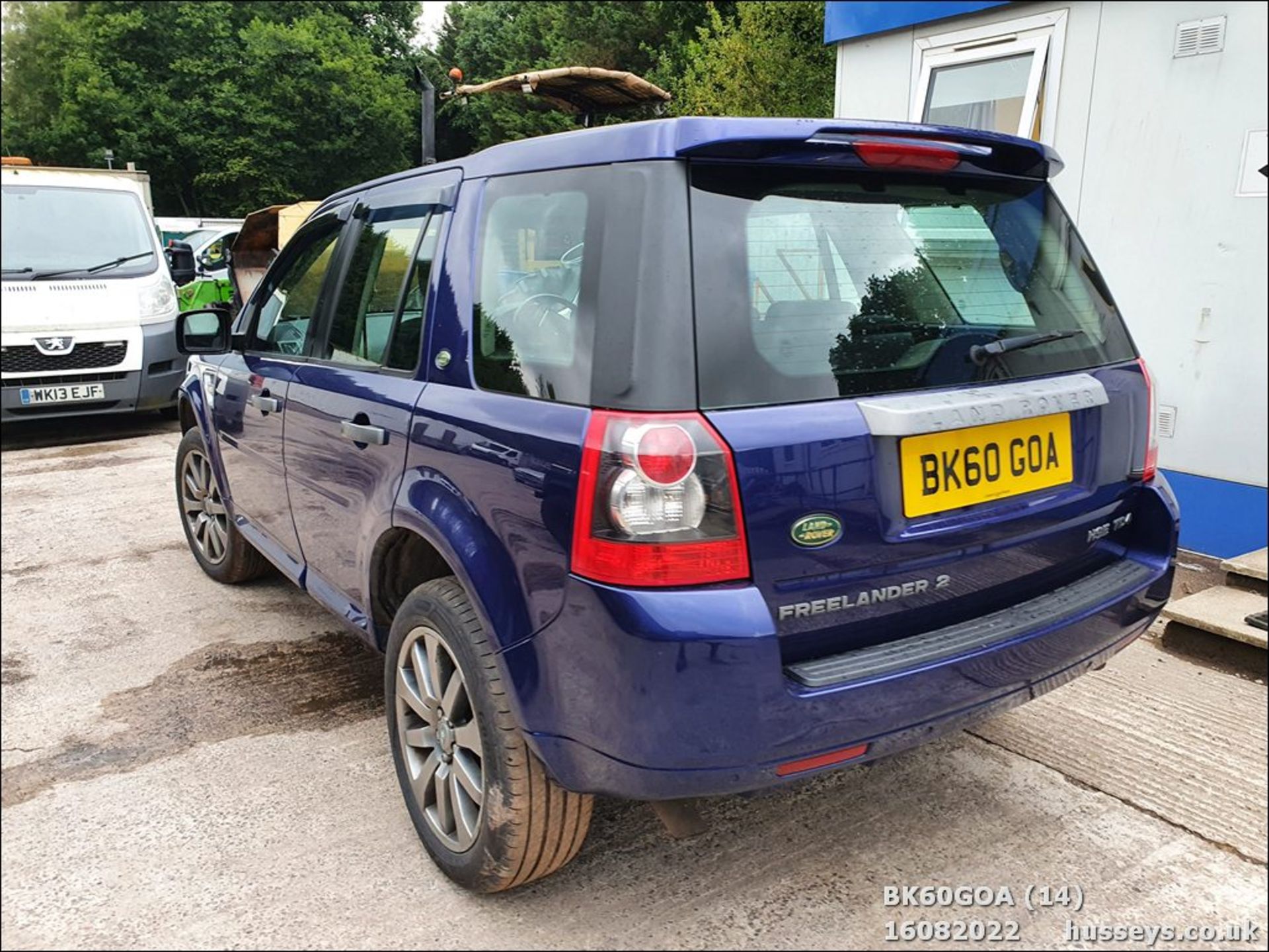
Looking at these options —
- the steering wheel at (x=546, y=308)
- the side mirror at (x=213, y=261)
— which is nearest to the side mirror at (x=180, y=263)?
the side mirror at (x=213, y=261)

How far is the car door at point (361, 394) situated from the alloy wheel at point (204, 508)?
3.87 ft

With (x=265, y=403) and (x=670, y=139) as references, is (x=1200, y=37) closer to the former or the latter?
(x=670, y=139)

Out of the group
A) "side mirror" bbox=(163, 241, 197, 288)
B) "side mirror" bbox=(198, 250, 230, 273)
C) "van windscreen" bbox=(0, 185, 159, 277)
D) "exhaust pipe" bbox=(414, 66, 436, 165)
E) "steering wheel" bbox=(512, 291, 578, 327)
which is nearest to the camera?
"steering wheel" bbox=(512, 291, 578, 327)

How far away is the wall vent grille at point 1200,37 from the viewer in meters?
3.87

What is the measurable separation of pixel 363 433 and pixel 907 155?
4.88ft

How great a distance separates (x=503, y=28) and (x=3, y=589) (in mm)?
22747

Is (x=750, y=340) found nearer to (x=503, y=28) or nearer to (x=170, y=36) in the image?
(x=503, y=28)

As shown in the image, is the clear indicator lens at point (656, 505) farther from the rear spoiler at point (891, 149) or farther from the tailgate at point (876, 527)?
the rear spoiler at point (891, 149)

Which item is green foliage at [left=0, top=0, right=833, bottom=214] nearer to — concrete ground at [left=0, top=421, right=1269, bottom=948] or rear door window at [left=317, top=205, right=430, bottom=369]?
rear door window at [left=317, top=205, right=430, bottom=369]

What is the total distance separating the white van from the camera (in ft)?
18.4

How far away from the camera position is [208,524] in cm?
417

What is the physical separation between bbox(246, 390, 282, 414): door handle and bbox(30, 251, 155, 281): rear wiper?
351cm

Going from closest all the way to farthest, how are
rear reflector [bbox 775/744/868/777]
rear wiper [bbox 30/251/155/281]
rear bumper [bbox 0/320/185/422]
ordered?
rear reflector [bbox 775/744/868/777] → rear wiper [bbox 30/251/155/281] → rear bumper [bbox 0/320/185/422]

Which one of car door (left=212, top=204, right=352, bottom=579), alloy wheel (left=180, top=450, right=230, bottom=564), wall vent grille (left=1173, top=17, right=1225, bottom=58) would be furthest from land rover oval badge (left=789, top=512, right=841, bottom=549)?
wall vent grille (left=1173, top=17, right=1225, bottom=58)
